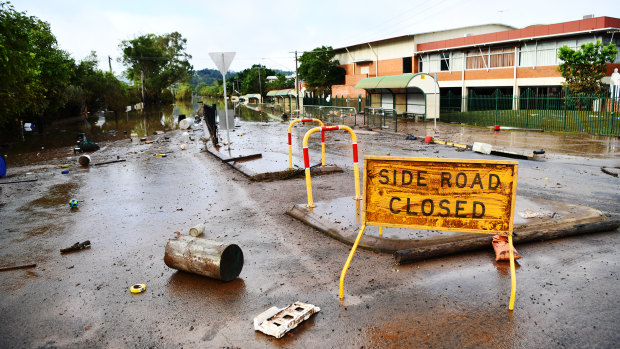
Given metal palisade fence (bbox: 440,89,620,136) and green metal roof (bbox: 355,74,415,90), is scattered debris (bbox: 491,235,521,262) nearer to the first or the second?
metal palisade fence (bbox: 440,89,620,136)

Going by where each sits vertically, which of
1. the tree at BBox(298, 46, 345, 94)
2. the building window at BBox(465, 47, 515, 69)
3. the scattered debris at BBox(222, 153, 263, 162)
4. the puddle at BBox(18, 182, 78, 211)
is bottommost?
the puddle at BBox(18, 182, 78, 211)

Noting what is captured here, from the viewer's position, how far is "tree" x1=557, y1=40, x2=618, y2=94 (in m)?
26.0

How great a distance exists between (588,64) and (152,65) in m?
80.1

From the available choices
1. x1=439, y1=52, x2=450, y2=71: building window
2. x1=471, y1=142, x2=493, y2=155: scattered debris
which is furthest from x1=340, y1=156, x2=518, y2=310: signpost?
x1=439, y1=52, x2=450, y2=71: building window

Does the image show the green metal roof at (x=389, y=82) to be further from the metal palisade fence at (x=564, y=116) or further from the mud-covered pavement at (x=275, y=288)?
the mud-covered pavement at (x=275, y=288)

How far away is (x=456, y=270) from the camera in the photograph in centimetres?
500

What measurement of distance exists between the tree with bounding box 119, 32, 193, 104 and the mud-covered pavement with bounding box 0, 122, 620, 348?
273 feet

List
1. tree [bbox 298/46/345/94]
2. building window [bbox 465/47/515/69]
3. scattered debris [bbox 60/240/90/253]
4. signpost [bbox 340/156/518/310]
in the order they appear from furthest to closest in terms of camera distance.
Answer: tree [bbox 298/46/345/94] < building window [bbox 465/47/515/69] < scattered debris [bbox 60/240/90/253] < signpost [bbox 340/156/518/310]

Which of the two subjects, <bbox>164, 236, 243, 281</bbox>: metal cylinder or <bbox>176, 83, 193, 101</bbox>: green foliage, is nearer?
<bbox>164, 236, 243, 281</bbox>: metal cylinder

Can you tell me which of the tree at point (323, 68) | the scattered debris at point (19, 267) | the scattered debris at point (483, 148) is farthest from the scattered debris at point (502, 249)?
the tree at point (323, 68)

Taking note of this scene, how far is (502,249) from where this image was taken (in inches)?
206

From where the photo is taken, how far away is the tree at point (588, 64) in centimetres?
2605

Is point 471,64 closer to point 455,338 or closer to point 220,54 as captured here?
point 220,54

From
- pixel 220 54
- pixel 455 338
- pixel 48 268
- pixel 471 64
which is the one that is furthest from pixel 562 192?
pixel 471 64
